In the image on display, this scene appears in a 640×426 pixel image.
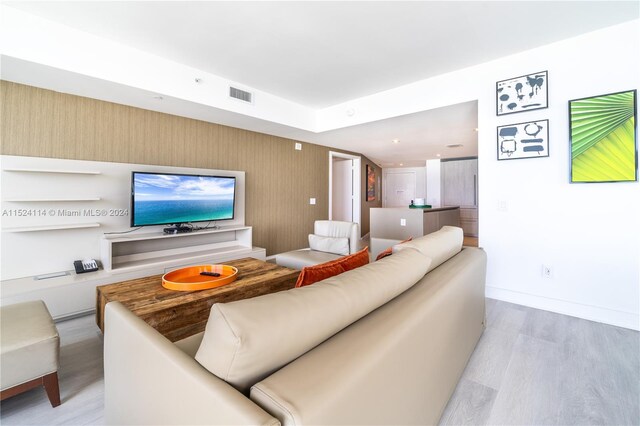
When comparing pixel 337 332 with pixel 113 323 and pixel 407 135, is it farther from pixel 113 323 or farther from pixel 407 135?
pixel 407 135

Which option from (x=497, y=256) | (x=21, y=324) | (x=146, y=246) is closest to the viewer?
(x=21, y=324)

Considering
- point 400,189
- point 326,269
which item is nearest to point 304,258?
point 326,269

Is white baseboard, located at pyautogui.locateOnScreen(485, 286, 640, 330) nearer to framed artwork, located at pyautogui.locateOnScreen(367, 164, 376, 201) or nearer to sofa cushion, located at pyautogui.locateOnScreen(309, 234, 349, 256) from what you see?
sofa cushion, located at pyautogui.locateOnScreen(309, 234, 349, 256)

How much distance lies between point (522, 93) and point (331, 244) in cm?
255

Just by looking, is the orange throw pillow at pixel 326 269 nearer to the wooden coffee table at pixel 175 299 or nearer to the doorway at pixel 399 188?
the wooden coffee table at pixel 175 299

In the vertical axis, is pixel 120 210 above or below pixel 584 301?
above

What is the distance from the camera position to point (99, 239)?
2.96m

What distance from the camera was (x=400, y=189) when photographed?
325 inches

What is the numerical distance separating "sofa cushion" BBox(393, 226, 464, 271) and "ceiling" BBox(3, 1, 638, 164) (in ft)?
5.76

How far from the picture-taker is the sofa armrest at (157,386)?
59 cm

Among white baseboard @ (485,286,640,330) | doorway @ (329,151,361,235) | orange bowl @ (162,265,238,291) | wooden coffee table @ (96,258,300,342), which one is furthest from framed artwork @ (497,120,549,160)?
doorway @ (329,151,361,235)

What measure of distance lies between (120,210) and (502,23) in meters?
4.15

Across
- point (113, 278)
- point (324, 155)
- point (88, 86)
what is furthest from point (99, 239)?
point (324, 155)

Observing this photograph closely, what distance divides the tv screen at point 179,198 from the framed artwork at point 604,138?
382 centimetres
